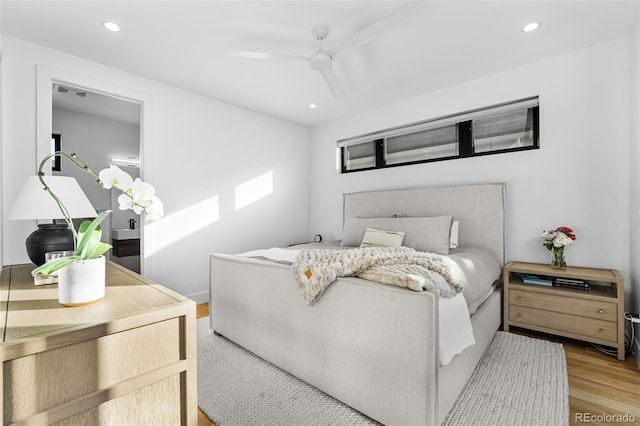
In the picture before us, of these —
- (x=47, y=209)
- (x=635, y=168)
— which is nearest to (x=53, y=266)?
(x=47, y=209)

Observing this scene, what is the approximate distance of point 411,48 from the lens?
250 centimetres

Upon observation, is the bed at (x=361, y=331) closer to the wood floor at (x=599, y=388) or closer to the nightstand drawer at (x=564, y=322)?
the nightstand drawer at (x=564, y=322)

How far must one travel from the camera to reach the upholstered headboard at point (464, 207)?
113 inches

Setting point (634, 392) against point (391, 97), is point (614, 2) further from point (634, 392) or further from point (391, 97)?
point (634, 392)

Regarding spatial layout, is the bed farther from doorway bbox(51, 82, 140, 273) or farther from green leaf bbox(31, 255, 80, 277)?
doorway bbox(51, 82, 140, 273)

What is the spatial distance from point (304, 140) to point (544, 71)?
3111mm

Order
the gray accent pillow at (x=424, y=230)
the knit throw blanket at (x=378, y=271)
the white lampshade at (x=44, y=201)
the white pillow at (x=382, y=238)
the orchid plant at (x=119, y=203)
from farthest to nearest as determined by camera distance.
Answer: the white pillow at (x=382, y=238) → the gray accent pillow at (x=424, y=230) → the white lampshade at (x=44, y=201) → the knit throw blanket at (x=378, y=271) → the orchid plant at (x=119, y=203)

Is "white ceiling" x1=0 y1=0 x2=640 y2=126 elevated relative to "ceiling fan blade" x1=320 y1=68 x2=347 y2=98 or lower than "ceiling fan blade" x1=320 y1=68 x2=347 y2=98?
elevated

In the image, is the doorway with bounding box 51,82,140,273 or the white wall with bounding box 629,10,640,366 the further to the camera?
the doorway with bounding box 51,82,140,273

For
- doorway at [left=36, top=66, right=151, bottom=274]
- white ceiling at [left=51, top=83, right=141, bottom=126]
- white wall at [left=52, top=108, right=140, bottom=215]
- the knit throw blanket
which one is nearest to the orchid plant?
the knit throw blanket

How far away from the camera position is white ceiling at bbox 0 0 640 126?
2004mm

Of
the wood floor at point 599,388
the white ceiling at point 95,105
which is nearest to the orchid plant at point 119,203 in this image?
the wood floor at point 599,388

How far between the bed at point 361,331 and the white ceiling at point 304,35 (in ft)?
5.47

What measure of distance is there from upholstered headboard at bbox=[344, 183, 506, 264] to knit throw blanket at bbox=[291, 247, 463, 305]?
156cm
